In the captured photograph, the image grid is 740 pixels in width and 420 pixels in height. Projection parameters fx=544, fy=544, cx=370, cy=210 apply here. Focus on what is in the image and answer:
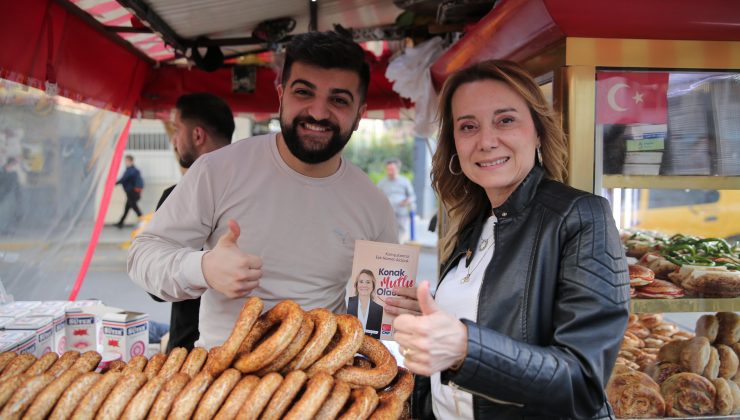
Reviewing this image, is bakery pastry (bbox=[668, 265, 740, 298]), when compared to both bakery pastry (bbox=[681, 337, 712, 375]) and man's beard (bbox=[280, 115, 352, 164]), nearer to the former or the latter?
bakery pastry (bbox=[681, 337, 712, 375])

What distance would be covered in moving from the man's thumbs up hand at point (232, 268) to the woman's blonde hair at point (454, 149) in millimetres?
876

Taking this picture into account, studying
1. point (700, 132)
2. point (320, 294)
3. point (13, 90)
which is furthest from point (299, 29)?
point (700, 132)

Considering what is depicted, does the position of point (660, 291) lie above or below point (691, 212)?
below

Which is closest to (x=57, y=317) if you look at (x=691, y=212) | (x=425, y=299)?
(x=425, y=299)

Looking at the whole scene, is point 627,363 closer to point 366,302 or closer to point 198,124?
point 366,302

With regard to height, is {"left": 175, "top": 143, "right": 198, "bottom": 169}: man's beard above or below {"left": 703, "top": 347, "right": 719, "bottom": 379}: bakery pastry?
above

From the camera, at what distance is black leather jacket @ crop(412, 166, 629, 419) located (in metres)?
1.36

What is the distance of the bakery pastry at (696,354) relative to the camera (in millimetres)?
2572

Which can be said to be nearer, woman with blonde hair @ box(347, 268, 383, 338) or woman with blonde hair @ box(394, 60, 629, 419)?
woman with blonde hair @ box(394, 60, 629, 419)

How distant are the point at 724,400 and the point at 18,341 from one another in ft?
10.5

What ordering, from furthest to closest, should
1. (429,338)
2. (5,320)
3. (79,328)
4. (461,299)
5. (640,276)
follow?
(79,328) → (5,320) → (640,276) → (461,299) → (429,338)

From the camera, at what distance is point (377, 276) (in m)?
2.16

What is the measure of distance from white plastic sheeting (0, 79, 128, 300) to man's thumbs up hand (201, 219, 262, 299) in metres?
2.28

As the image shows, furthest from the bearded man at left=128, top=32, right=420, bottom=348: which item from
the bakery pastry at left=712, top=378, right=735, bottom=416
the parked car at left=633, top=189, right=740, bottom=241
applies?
the parked car at left=633, top=189, right=740, bottom=241
